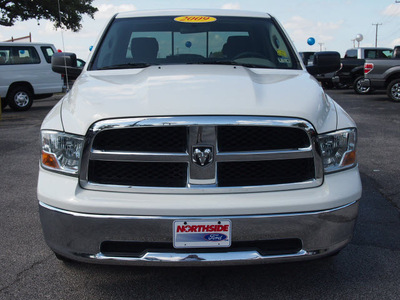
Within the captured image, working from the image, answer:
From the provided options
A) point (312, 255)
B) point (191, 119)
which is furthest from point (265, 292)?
point (191, 119)

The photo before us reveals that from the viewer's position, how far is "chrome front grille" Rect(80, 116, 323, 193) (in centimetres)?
256

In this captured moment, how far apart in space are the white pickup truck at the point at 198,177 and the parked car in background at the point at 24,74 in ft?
39.7

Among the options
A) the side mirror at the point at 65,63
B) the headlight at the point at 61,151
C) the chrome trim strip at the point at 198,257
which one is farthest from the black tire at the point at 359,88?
the headlight at the point at 61,151

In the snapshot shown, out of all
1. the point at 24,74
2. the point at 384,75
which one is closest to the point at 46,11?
the point at 24,74

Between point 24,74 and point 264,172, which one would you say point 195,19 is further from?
point 24,74

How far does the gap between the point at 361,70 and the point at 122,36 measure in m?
16.1

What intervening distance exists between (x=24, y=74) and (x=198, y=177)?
12.8 metres

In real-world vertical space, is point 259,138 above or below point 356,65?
above

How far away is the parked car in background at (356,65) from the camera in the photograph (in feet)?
62.1

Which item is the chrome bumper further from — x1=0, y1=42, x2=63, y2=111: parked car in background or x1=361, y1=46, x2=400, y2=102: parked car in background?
x1=361, y1=46, x2=400, y2=102: parked car in background

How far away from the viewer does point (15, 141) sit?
894cm

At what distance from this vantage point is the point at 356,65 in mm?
19375

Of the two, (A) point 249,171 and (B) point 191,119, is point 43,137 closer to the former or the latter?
(B) point 191,119

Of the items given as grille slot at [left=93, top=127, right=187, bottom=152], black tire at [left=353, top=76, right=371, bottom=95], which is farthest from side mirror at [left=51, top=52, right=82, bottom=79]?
black tire at [left=353, top=76, right=371, bottom=95]
